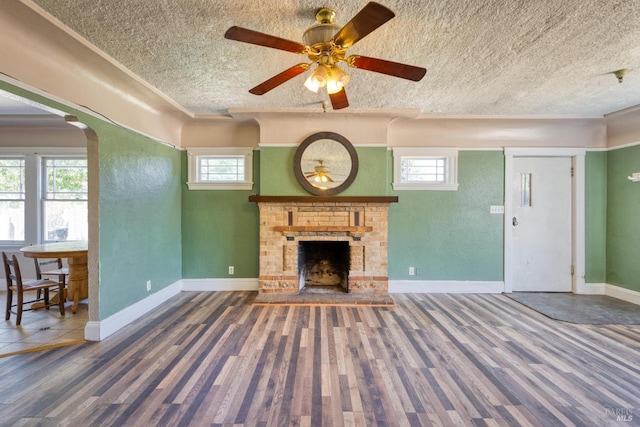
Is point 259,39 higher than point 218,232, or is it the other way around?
point 259,39

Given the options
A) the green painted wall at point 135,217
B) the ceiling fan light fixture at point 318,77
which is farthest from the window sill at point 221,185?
the ceiling fan light fixture at point 318,77

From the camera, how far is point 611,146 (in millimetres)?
4109

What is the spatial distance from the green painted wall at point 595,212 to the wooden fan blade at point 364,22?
4720mm

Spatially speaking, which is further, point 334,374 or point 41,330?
point 41,330

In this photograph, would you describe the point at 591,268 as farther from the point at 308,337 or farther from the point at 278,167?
the point at 278,167

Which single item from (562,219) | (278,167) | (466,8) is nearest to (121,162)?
(278,167)

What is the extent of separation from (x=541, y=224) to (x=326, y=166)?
11.3ft

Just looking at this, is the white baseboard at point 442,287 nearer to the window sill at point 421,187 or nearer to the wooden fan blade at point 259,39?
the window sill at point 421,187

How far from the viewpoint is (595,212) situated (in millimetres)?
4203

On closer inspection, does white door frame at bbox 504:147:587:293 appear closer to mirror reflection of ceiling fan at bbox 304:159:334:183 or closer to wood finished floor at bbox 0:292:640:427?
wood finished floor at bbox 0:292:640:427

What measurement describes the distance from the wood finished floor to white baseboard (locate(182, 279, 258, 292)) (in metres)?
1.01

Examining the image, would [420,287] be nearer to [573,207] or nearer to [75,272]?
[573,207]

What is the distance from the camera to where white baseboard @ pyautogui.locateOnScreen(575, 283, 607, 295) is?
4.16 meters

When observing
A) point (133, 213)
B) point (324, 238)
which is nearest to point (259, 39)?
point (133, 213)
